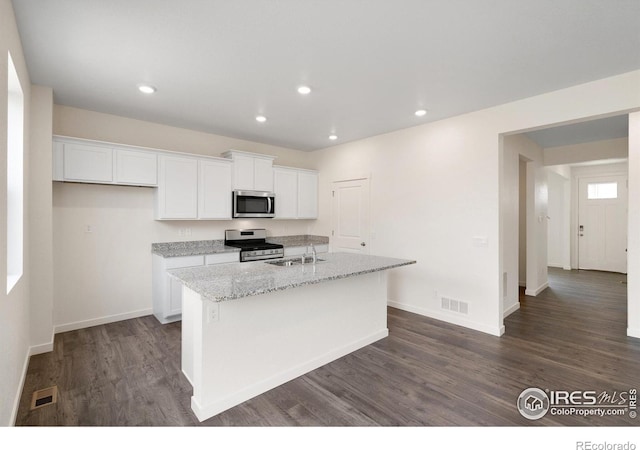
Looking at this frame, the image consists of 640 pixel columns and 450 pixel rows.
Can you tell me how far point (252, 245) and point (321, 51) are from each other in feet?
10.9

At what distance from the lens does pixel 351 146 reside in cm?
534

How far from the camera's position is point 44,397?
92.8 inches

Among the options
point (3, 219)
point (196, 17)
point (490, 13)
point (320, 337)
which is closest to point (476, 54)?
point (490, 13)

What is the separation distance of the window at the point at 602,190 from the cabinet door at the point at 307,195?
6828 mm

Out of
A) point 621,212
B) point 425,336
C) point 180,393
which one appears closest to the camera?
point 180,393

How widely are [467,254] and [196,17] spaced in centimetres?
369

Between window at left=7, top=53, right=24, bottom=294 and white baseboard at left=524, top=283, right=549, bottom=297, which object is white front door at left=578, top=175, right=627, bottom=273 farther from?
window at left=7, top=53, right=24, bottom=294

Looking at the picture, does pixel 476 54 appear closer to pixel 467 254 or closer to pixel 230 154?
pixel 467 254

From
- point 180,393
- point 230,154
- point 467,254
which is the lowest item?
point 180,393

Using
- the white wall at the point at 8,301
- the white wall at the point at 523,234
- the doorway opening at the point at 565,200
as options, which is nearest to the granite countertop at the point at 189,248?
the white wall at the point at 8,301

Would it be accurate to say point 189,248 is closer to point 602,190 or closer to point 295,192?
point 295,192

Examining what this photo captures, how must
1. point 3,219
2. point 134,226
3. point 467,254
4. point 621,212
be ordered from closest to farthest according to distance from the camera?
point 3,219
point 467,254
point 134,226
point 621,212

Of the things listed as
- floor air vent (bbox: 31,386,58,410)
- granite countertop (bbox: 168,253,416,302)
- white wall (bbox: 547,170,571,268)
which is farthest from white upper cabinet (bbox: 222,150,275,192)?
white wall (bbox: 547,170,571,268)

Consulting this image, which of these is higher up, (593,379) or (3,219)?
(3,219)
